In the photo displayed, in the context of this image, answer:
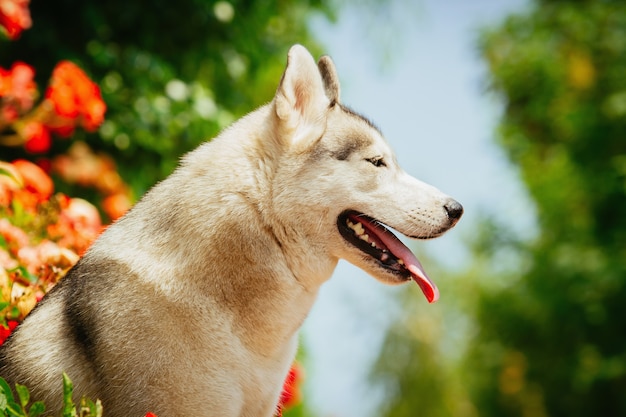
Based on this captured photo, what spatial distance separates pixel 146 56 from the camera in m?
5.38

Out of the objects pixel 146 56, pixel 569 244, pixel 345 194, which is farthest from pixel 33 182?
pixel 569 244

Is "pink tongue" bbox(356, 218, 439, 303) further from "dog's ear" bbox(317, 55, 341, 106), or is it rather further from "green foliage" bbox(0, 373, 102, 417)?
"green foliage" bbox(0, 373, 102, 417)

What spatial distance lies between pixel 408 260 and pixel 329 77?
814 millimetres

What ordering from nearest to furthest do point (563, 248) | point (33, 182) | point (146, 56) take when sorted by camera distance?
point (33, 182)
point (146, 56)
point (563, 248)

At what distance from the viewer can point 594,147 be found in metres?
11.8

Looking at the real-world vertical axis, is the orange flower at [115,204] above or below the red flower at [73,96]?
below

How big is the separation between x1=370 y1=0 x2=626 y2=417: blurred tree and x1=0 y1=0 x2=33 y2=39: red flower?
28.1ft

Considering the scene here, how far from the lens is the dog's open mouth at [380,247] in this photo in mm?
2490

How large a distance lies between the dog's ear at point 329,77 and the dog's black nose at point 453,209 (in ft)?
1.94

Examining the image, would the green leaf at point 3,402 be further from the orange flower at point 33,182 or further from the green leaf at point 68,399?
the orange flower at point 33,182

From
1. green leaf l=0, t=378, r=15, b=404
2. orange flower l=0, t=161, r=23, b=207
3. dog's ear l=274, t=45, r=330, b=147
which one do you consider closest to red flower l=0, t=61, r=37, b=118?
orange flower l=0, t=161, r=23, b=207

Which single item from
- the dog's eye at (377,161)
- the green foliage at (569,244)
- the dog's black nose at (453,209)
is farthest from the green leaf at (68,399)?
the green foliage at (569,244)

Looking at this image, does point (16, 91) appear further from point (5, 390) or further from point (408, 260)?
point (408, 260)

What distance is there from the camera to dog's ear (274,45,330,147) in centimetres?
252
